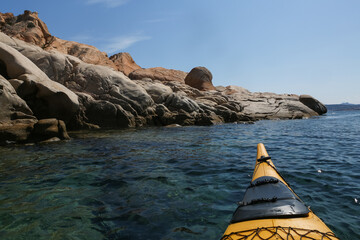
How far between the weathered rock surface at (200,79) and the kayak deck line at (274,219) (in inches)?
1549

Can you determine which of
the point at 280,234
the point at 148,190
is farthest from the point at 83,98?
the point at 280,234

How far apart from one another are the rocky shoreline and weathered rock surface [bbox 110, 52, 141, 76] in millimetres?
8335

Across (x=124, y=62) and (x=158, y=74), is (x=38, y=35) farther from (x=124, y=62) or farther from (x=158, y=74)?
(x=158, y=74)

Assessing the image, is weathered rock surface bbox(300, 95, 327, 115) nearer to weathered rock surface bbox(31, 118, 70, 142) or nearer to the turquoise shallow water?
the turquoise shallow water

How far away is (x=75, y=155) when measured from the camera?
27.7 ft

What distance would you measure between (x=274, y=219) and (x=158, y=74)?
41577 mm

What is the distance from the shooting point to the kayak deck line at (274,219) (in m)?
2.43

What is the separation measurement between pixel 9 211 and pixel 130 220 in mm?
2215

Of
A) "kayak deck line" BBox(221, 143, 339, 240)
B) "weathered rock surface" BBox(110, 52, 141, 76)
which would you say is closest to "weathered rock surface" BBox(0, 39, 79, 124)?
"kayak deck line" BBox(221, 143, 339, 240)

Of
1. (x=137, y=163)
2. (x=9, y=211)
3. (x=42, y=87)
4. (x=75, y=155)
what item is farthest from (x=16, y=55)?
(x=9, y=211)

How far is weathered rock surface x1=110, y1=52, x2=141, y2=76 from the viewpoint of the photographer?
45.2 meters

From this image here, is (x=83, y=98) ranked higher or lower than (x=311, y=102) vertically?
Answer: lower

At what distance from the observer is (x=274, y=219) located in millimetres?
2689

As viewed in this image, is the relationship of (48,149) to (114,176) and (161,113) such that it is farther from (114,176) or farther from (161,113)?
(161,113)
